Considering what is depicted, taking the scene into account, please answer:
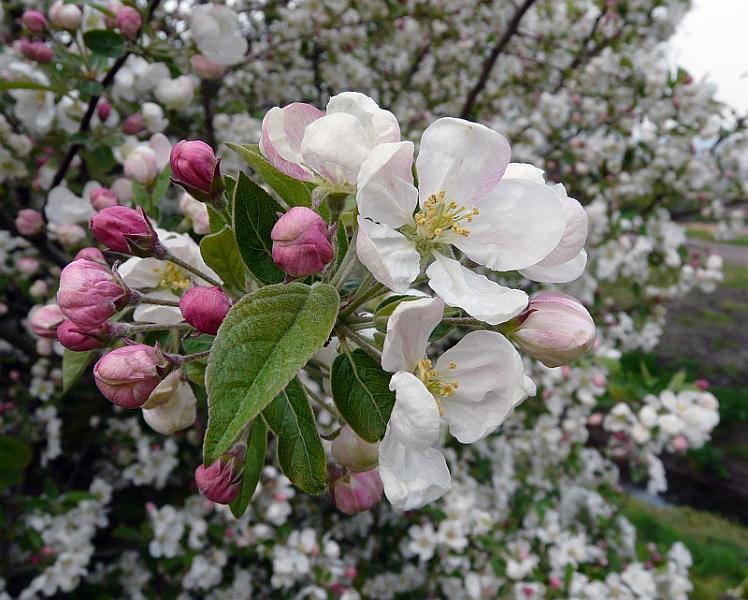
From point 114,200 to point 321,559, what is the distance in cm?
158

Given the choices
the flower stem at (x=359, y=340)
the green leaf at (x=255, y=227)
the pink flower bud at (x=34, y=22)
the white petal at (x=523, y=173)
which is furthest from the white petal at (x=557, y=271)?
the pink flower bud at (x=34, y=22)

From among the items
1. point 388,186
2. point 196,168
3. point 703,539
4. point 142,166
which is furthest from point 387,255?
point 703,539

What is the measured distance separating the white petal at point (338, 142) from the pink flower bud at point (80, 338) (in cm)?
35

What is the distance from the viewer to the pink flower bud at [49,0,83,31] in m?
1.48

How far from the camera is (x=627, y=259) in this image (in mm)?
2961

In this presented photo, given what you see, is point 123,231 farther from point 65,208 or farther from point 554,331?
point 65,208

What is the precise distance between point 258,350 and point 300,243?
13 centimetres

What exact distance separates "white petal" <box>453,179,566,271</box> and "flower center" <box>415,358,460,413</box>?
144mm

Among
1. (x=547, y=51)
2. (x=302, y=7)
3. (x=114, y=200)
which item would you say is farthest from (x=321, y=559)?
(x=547, y=51)

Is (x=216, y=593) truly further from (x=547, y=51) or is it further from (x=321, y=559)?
(x=547, y=51)

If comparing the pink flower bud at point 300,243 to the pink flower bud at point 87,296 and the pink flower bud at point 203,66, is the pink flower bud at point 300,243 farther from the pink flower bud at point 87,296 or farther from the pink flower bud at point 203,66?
the pink flower bud at point 203,66

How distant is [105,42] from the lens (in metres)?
1.37

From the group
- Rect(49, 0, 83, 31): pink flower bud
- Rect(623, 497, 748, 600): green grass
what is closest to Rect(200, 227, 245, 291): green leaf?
Rect(49, 0, 83, 31): pink flower bud

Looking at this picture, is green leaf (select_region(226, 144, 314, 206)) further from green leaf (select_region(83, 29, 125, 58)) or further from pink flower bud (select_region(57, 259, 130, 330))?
green leaf (select_region(83, 29, 125, 58))
